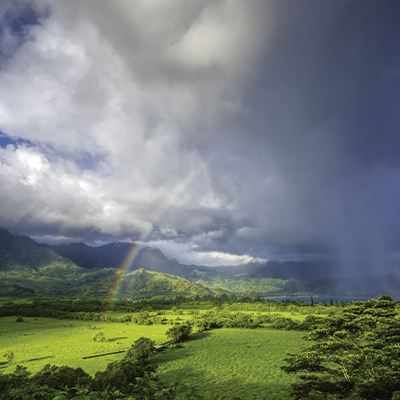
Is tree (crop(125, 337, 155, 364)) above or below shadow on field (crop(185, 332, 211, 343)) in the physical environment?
above

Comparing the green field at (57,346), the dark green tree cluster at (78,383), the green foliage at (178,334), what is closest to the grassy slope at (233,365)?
the green foliage at (178,334)

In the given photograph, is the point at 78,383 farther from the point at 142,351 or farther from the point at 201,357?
the point at 201,357

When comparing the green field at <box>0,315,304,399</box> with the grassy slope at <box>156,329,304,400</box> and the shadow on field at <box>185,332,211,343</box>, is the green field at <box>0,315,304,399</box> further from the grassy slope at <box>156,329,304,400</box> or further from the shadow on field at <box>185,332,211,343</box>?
the shadow on field at <box>185,332,211,343</box>

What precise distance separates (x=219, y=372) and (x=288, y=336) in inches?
1799

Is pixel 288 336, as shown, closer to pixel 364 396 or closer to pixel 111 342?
pixel 111 342

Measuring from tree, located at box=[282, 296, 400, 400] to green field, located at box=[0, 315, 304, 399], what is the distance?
11667 mm

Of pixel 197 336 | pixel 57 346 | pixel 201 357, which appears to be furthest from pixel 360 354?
pixel 57 346

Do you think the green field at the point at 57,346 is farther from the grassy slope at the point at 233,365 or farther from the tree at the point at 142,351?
the grassy slope at the point at 233,365

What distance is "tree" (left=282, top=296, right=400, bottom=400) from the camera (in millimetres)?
16078

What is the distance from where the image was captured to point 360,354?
18516 mm

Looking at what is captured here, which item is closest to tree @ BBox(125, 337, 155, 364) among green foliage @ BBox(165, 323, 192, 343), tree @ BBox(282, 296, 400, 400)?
green foliage @ BBox(165, 323, 192, 343)

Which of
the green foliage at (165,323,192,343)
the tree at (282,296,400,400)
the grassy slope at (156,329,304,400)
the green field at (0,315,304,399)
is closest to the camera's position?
the tree at (282,296,400,400)

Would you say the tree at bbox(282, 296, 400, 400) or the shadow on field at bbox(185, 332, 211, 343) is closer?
the tree at bbox(282, 296, 400, 400)

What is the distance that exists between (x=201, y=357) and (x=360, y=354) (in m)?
46.2
